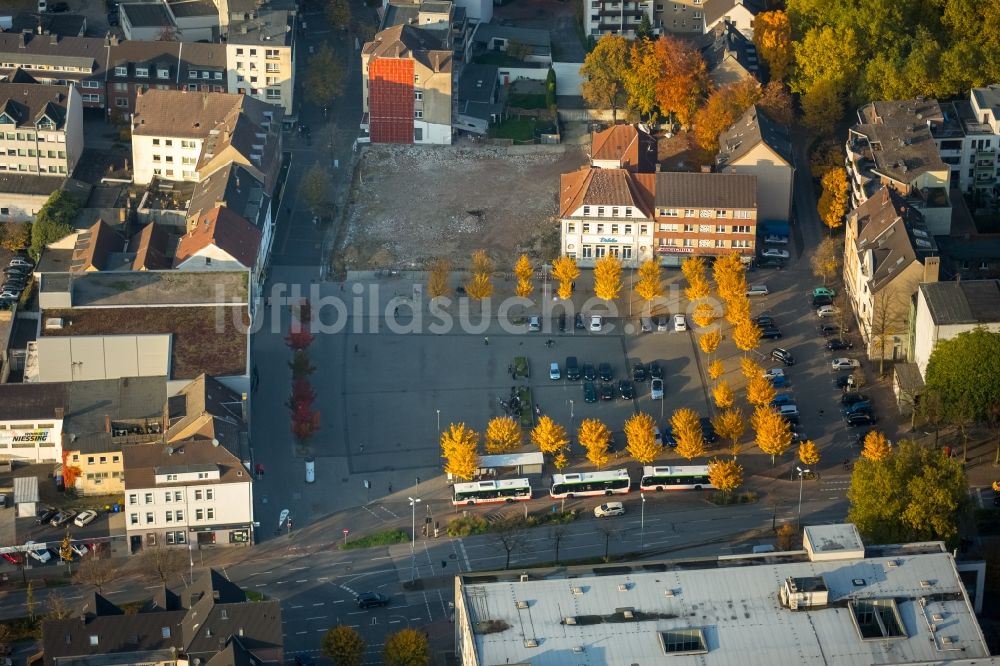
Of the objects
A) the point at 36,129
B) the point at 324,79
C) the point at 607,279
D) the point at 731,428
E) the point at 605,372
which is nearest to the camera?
the point at 731,428

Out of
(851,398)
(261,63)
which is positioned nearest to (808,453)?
(851,398)

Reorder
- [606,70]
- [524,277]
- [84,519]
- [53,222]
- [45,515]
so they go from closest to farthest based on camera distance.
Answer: [84,519] < [45,515] < [524,277] < [53,222] < [606,70]

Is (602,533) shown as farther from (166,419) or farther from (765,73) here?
(765,73)

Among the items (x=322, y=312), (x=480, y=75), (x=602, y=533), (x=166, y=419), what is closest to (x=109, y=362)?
(x=166, y=419)

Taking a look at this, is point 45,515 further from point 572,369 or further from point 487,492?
point 572,369

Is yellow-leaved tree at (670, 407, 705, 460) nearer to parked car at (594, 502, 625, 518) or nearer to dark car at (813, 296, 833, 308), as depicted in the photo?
parked car at (594, 502, 625, 518)

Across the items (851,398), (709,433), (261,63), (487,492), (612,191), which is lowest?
(487,492)
